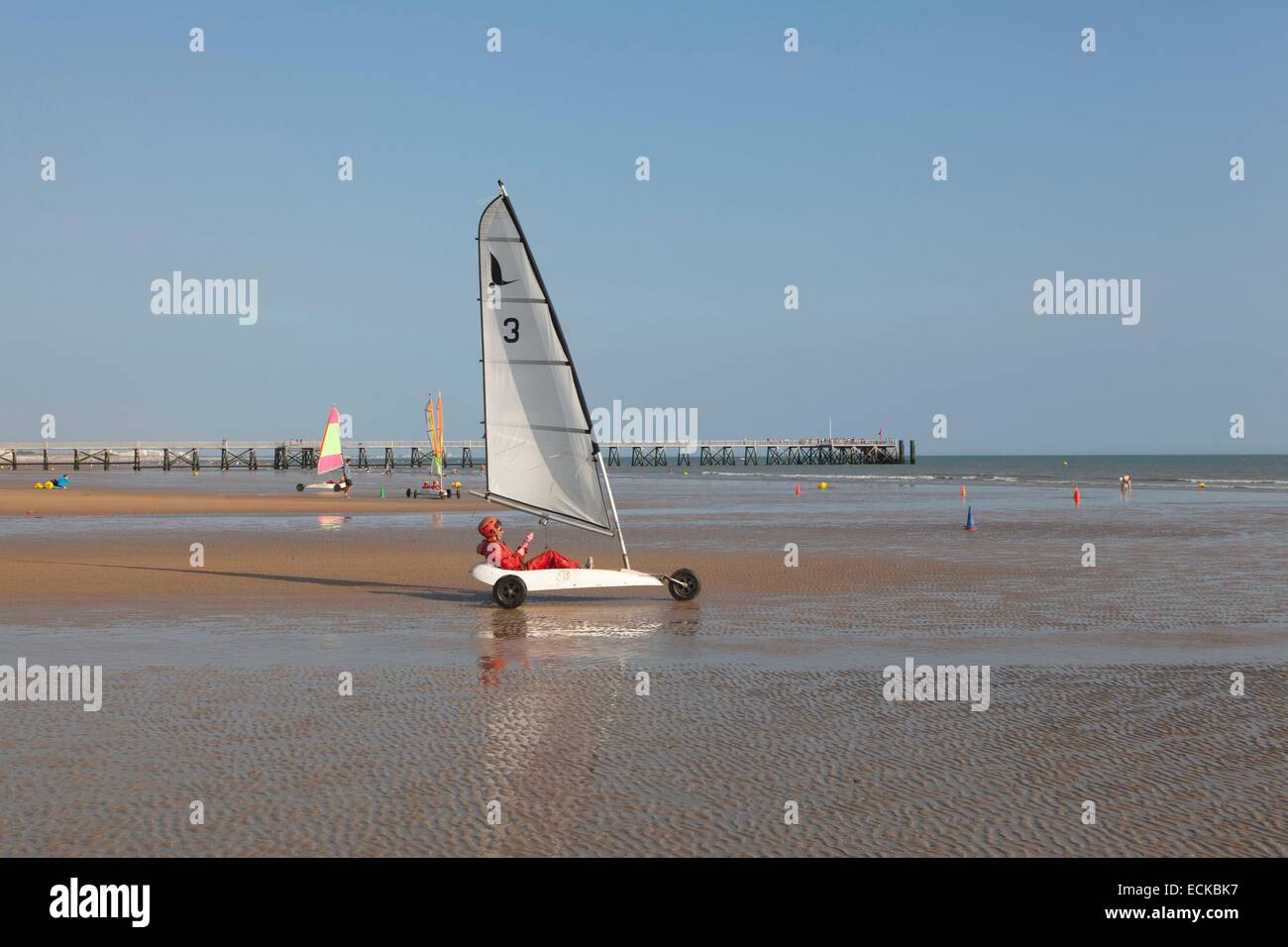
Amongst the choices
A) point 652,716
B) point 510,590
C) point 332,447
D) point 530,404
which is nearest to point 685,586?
point 510,590

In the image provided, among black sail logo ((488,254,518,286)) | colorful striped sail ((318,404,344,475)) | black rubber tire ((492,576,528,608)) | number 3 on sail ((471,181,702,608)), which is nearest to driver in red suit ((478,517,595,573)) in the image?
number 3 on sail ((471,181,702,608))

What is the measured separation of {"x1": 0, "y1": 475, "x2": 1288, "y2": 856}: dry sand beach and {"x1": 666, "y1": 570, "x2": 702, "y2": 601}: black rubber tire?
1.50 feet

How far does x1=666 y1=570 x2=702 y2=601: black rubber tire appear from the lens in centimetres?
1797

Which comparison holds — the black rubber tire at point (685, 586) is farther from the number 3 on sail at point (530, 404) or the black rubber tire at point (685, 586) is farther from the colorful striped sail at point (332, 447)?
the colorful striped sail at point (332, 447)

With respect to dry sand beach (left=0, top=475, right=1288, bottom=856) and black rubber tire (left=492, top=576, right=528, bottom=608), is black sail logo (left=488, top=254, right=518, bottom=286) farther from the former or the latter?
dry sand beach (left=0, top=475, right=1288, bottom=856)

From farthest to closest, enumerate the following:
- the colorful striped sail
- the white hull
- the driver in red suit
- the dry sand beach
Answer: the colorful striped sail
the driver in red suit
the white hull
the dry sand beach

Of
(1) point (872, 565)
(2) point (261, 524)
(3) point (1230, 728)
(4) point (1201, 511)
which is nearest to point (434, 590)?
(1) point (872, 565)

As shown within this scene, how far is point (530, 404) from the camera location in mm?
18641

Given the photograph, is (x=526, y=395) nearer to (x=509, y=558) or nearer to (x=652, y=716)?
(x=509, y=558)

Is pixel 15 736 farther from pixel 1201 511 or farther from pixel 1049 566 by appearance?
pixel 1201 511

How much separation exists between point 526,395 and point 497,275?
1.96 meters

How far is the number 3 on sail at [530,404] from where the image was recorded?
18.2 meters
